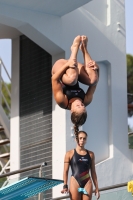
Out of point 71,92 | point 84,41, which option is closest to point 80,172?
point 71,92

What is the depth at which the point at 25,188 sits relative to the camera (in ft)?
31.6

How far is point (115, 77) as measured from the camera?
14.1 metres

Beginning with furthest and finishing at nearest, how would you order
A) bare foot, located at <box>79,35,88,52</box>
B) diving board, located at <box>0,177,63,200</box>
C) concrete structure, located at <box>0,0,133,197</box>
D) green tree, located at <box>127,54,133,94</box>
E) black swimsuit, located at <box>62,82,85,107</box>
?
green tree, located at <box>127,54,133,94</box>
concrete structure, located at <box>0,0,133,197</box>
diving board, located at <box>0,177,63,200</box>
bare foot, located at <box>79,35,88,52</box>
black swimsuit, located at <box>62,82,85,107</box>

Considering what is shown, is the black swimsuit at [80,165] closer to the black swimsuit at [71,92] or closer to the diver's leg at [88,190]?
the diver's leg at [88,190]

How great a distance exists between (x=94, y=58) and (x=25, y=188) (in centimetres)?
471

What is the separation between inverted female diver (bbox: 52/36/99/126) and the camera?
8555 mm

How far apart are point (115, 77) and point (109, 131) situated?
110 cm

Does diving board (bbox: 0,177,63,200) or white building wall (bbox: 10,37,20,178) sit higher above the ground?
white building wall (bbox: 10,37,20,178)

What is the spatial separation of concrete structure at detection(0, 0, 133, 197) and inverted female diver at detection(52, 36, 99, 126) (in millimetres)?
3733

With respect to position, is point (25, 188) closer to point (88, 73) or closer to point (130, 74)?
point (88, 73)

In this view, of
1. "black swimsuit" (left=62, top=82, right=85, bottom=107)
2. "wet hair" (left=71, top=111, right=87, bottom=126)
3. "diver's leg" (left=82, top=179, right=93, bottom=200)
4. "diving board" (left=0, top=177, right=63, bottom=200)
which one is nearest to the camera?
"wet hair" (left=71, top=111, right=87, bottom=126)

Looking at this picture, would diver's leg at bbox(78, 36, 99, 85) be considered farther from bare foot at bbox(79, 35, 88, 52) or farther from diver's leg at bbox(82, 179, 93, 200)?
diver's leg at bbox(82, 179, 93, 200)

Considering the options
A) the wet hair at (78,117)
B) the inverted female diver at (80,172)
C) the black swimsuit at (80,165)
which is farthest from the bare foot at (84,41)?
the black swimsuit at (80,165)

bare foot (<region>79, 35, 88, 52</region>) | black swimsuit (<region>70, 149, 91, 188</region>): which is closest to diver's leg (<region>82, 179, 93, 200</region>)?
black swimsuit (<region>70, 149, 91, 188</region>)
